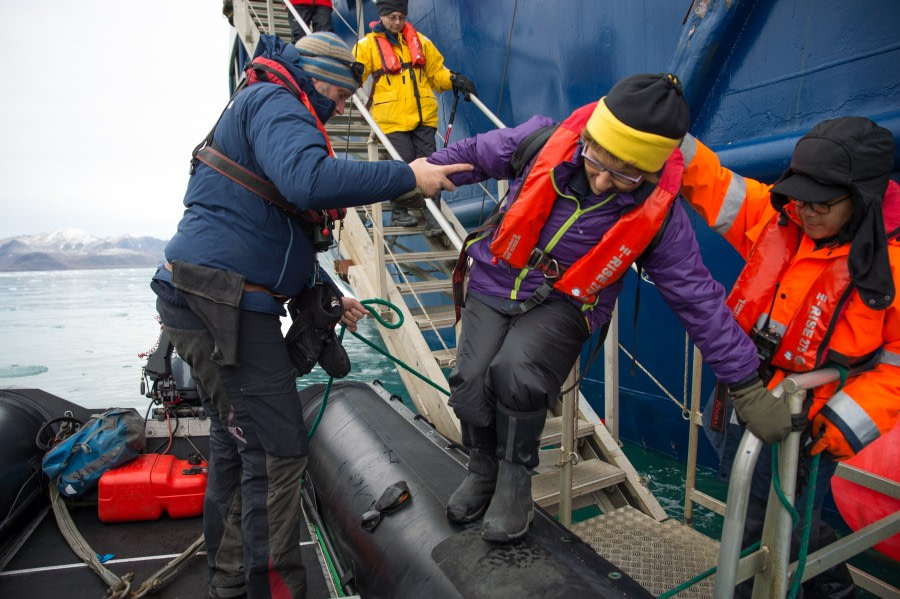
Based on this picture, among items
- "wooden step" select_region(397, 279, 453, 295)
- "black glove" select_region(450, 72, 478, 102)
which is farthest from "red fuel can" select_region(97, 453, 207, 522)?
"black glove" select_region(450, 72, 478, 102)

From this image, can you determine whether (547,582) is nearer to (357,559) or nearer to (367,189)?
(357,559)

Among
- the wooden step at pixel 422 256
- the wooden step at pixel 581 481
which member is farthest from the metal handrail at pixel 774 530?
the wooden step at pixel 422 256

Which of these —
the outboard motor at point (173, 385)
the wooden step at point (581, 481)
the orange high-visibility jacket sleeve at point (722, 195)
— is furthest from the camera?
the outboard motor at point (173, 385)

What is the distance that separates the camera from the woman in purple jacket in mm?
1615

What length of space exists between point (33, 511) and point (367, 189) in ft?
10.3

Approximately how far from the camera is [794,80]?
365 centimetres

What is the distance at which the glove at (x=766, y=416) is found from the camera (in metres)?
1.47

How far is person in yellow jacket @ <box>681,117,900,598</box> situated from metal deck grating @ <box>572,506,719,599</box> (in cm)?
39

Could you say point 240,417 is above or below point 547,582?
above

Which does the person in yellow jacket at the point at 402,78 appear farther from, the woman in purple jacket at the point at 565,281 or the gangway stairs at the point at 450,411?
the woman in purple jacket at the point at 565,281

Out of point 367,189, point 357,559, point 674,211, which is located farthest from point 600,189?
point 357,559

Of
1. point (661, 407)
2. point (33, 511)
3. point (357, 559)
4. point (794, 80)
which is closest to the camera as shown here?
point (357, 559)

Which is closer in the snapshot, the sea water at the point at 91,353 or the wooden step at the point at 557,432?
the wooden step at the point at 557,432

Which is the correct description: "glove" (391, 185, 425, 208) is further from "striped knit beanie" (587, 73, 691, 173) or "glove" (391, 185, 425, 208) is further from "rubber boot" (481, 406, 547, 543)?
"rubber boot" (481, 406, 547, 543)
